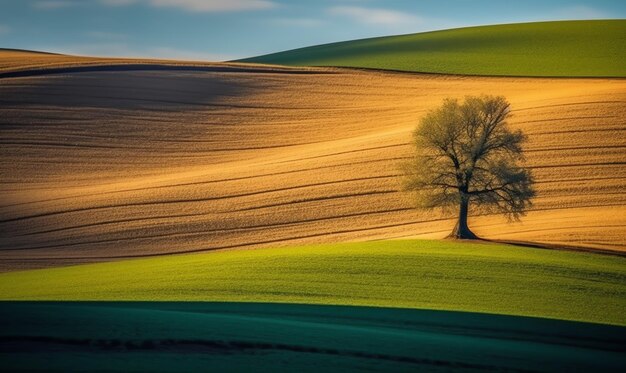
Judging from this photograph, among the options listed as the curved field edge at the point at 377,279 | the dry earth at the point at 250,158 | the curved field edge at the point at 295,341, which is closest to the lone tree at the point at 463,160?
the dry earth at the point at 250,158

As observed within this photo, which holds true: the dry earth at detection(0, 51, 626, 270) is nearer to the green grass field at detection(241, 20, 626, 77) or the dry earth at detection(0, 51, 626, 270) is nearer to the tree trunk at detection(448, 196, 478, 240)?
the tree trunk at detection(448, 196, 478, 240)

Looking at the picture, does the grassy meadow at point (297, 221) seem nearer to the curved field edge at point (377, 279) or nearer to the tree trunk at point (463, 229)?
the curved field edge at point (377, 279)

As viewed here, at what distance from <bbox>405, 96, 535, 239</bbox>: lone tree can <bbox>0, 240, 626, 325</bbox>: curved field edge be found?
300 centimetres

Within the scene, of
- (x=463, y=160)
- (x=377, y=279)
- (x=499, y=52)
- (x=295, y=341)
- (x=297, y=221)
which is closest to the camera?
(x=295, y=341)

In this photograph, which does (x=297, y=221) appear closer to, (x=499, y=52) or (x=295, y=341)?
(x=295, y=341)

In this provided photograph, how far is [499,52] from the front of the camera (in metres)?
65.5

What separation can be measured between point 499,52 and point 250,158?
96.3ft

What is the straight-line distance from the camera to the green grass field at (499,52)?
192 ft

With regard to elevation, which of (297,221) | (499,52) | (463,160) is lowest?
(297,221)

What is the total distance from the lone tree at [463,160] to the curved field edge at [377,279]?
3.00 m

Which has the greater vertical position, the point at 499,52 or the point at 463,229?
the point at 499,52

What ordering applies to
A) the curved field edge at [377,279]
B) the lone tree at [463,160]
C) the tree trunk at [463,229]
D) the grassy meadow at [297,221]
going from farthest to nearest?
the lone tree at [463,160], the tree trunk at [463,229], the curved field edge at [377,279], the grassy meadow at [297,221]

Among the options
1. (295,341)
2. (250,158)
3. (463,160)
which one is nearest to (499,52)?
(250,158)

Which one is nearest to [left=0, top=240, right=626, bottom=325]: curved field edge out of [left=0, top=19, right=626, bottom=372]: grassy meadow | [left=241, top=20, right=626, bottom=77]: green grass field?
[left=0, top=19, right=626, bottom=372]: grassy meadow
